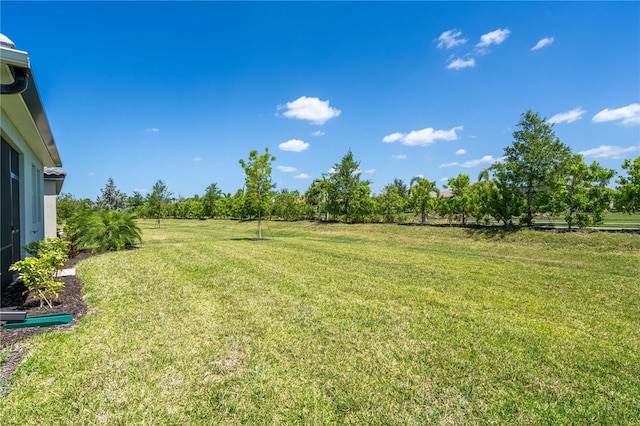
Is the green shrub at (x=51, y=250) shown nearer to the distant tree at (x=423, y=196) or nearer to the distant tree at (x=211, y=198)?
the distant tree at (x=423, y=196)

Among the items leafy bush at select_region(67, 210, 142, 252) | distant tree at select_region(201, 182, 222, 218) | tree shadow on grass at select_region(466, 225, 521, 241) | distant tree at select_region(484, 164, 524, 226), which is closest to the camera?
leafy bush at select_region(67, 210, 142, 252)

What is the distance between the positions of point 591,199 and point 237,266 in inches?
625

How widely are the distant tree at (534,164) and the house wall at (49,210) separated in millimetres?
20982

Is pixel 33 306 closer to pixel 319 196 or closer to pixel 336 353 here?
pixel 336 353

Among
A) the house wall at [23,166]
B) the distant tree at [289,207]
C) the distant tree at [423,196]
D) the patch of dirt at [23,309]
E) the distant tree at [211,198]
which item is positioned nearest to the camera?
the patch of dirt at [23,309]

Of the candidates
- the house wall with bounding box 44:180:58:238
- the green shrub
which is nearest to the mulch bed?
the green shrub

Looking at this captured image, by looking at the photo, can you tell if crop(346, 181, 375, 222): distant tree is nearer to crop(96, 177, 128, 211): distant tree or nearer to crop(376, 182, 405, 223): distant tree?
crop(376, 182, 405, 223): distant tree

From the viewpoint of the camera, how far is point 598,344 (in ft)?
13.2

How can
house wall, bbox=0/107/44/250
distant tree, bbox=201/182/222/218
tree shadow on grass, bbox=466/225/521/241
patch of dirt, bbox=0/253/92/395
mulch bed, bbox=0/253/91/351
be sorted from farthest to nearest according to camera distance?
distant tree, bbox=201/182/222/218
tree shadow on grass, bbox=466/225/521/241
house wall, bbox=0/107/44/250
mulch bed, bbox=0/253/91/351
patch of dirt, bbox=0/253/92/395

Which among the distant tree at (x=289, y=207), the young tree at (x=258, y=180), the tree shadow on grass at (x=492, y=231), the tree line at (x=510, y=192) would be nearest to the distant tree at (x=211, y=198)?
the distant tree at (x=289, y=207)

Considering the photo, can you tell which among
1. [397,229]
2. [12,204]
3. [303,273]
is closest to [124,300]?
[12,204]

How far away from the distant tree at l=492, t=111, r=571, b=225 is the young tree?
1278 centimetres

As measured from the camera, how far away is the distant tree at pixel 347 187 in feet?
85.5

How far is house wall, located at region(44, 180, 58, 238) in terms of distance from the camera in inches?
490
